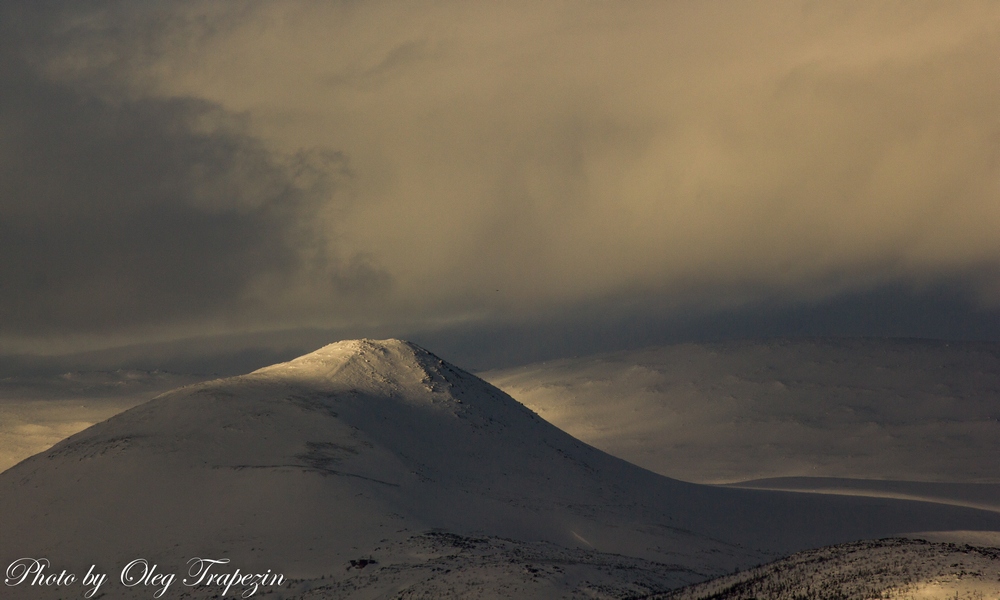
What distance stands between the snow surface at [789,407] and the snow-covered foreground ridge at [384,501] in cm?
3430

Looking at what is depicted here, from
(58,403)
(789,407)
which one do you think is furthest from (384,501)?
(58,403)

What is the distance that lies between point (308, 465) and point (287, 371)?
2417 cm

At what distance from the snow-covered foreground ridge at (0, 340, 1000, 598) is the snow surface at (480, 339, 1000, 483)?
1350 inches

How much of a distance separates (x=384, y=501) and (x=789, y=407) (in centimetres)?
10271

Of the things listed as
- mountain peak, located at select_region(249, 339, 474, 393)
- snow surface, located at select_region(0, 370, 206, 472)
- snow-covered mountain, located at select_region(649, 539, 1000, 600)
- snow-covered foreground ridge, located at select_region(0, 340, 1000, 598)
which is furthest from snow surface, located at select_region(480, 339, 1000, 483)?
snow surface, located at select_region(0, 370, 206, 472)

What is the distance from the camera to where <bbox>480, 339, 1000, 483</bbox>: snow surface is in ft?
382

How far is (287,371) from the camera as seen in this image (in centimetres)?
8212

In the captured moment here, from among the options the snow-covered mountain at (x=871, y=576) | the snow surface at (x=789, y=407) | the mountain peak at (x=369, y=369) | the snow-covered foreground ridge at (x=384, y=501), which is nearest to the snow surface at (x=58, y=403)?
the mountain peak at (x=369, y=369)

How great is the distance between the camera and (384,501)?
182 ft

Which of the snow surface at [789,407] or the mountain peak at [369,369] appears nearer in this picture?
the mountain peak at [369,369]

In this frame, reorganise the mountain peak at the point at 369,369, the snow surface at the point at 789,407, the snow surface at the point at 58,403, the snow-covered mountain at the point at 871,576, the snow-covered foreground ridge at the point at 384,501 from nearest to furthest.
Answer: the snow-covered mountain at the point at 871,576, the snow-covered foreground ridge at the point at 384,501, the mountain peak at the point at 369,369, the snow surface at the point at 789,407, the snow surface at the point at 58,403

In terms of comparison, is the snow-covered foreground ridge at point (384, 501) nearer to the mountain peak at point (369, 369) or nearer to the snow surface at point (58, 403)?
the mountain peak at point (369, 369)

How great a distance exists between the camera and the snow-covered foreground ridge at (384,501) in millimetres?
44344

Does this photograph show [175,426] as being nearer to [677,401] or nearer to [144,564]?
[144,564]
